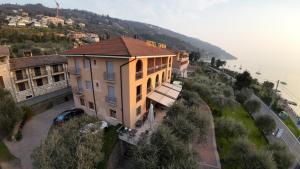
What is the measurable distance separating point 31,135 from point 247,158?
30.4 meters

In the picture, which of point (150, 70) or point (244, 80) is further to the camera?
point (244, 80)

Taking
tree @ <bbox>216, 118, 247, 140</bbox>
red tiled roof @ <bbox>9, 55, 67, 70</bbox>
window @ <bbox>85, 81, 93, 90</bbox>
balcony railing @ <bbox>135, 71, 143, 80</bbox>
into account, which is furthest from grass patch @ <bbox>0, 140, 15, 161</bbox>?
tree @ <bbox>216, 118, 247, 140</bbox>

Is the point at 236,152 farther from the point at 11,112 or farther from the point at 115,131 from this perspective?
the point at 11,112

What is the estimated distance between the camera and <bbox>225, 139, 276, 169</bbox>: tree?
1551 centimetres

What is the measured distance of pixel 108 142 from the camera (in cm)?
2058

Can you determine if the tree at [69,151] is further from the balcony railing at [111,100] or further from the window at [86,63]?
the window at [86,63]

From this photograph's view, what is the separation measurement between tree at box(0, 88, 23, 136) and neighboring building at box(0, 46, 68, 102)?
1170cm

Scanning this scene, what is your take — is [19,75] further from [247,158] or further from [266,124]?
[266,124]

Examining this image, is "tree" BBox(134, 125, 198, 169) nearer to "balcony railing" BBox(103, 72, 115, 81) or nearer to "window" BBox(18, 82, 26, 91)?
"balcony railing" BBox(103, 72, 115, 81)

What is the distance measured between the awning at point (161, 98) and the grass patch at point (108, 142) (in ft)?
26.9

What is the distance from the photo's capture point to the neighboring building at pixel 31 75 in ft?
99.9

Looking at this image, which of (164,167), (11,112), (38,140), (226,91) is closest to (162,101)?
(164,167)

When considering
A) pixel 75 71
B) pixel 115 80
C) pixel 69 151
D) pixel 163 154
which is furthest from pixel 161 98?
pixel 69 151

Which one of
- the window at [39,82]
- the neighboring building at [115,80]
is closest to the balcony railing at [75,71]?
the neighboring building at [115,80]
